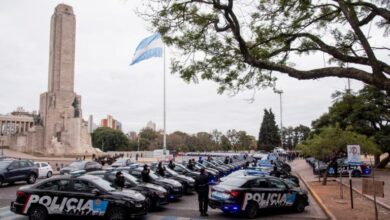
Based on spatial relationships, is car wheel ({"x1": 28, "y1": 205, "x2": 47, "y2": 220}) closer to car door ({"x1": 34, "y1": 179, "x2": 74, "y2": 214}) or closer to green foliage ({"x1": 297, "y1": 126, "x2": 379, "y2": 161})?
car door ({"x1": 34, "y1": 179, "x2": 74, "y2": 214})

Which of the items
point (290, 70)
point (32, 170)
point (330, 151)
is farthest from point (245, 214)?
point (32, 170)

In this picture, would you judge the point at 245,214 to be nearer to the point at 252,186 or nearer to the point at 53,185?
the point at 252,186

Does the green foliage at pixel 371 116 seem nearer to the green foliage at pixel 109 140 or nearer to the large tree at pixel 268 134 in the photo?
the large tree at pixel 268 134

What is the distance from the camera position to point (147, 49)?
39.9 m

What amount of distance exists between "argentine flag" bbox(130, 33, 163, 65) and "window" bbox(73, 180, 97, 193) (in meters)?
27.8

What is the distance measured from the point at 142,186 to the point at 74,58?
196 feet

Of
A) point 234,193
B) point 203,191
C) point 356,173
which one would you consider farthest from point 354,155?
point 356,173

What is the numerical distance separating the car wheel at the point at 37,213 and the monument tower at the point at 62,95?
190 ft

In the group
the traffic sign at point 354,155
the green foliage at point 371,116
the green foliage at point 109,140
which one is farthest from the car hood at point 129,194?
the green foliage at point 109,140

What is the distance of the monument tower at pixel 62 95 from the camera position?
2687 inches

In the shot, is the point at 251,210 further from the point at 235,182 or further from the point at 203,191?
the point at 203,191

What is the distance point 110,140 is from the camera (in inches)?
4240

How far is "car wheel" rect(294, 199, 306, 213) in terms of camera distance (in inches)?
615

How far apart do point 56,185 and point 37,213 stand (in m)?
0.95
